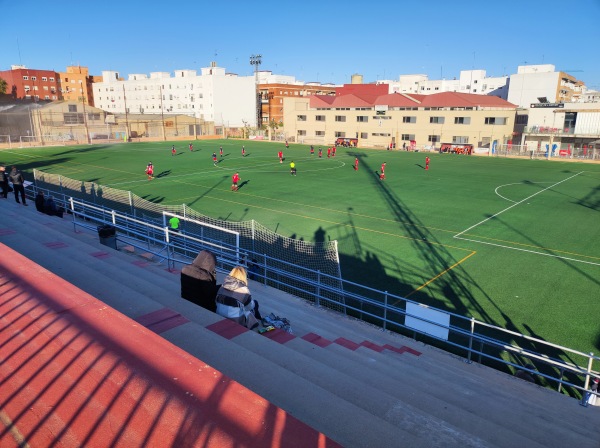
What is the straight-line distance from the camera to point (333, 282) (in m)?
13.8

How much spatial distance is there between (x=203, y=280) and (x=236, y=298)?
0.80 metres

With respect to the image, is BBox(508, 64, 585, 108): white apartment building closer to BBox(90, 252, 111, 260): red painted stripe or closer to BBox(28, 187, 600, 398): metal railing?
BBox(28, 187, 600, 398): metal railing

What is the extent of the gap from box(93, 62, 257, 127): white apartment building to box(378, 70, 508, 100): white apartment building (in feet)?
169

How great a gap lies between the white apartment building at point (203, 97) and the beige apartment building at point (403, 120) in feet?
79.4

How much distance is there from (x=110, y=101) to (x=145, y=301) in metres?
128

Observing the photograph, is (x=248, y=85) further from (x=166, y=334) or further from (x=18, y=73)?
(x=166, y=334)

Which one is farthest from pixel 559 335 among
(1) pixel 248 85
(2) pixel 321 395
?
(1) pixel 248 85

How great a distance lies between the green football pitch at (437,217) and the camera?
14352 mm

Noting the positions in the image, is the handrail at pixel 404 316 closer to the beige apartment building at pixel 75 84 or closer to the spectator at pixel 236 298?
the spectator at pixel 236 298

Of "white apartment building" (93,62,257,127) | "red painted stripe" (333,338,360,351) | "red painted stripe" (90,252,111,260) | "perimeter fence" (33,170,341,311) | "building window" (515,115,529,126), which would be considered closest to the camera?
"red painted stripe" (333,338,360,351)

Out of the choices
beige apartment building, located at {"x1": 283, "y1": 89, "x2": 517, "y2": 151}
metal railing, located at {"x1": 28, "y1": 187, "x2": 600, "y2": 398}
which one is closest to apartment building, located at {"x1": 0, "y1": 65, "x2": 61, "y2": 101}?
beige apartment building, located at {"x1": 283, "y1": 89, "x2": 517, "y2": 151}

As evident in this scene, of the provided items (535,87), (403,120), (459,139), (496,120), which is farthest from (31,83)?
(535,87)

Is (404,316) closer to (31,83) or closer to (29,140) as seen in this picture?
(29,140)

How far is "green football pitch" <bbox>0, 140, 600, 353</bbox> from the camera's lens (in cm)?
1435
